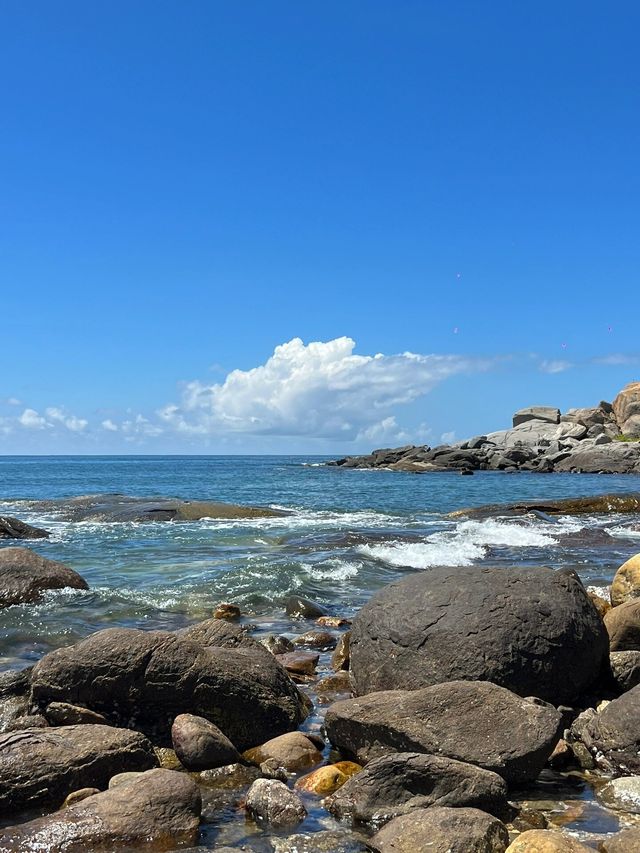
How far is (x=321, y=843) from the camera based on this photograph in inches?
198

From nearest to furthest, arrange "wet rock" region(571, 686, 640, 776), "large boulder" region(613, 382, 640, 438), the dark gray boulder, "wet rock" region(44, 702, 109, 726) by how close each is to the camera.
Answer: the dark gray boulder → "wet rock" region(571, 686, 640, 776) → "wet rock" region(44, 702, 109, 726) → "large boulder" region(613, 382, 640, 438)

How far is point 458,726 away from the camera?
19.6ft

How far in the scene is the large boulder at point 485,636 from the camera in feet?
23.8

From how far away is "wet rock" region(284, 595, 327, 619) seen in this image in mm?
12492

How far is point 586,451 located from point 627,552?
57731 millimetres

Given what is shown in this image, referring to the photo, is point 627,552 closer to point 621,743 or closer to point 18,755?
point 621,743

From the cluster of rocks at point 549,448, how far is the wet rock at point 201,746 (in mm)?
65406

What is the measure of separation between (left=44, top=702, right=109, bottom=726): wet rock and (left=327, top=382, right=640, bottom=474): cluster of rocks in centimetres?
6535

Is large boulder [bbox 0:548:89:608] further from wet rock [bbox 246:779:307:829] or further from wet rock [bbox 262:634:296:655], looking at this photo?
wet rock [bbox 246:779:307:829]

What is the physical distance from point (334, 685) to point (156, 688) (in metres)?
2.37

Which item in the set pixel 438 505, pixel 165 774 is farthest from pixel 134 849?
pixel 438 505

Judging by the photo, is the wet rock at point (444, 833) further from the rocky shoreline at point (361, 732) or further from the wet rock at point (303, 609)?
the wet rock at point (303, 609)

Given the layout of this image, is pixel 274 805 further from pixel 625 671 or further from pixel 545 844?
pixel 625 671

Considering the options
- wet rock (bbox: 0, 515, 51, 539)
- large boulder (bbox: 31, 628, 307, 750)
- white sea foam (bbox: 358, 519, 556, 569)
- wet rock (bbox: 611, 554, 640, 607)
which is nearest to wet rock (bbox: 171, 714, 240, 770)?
large boulder (bbox: 31, 628, 307, 750)
